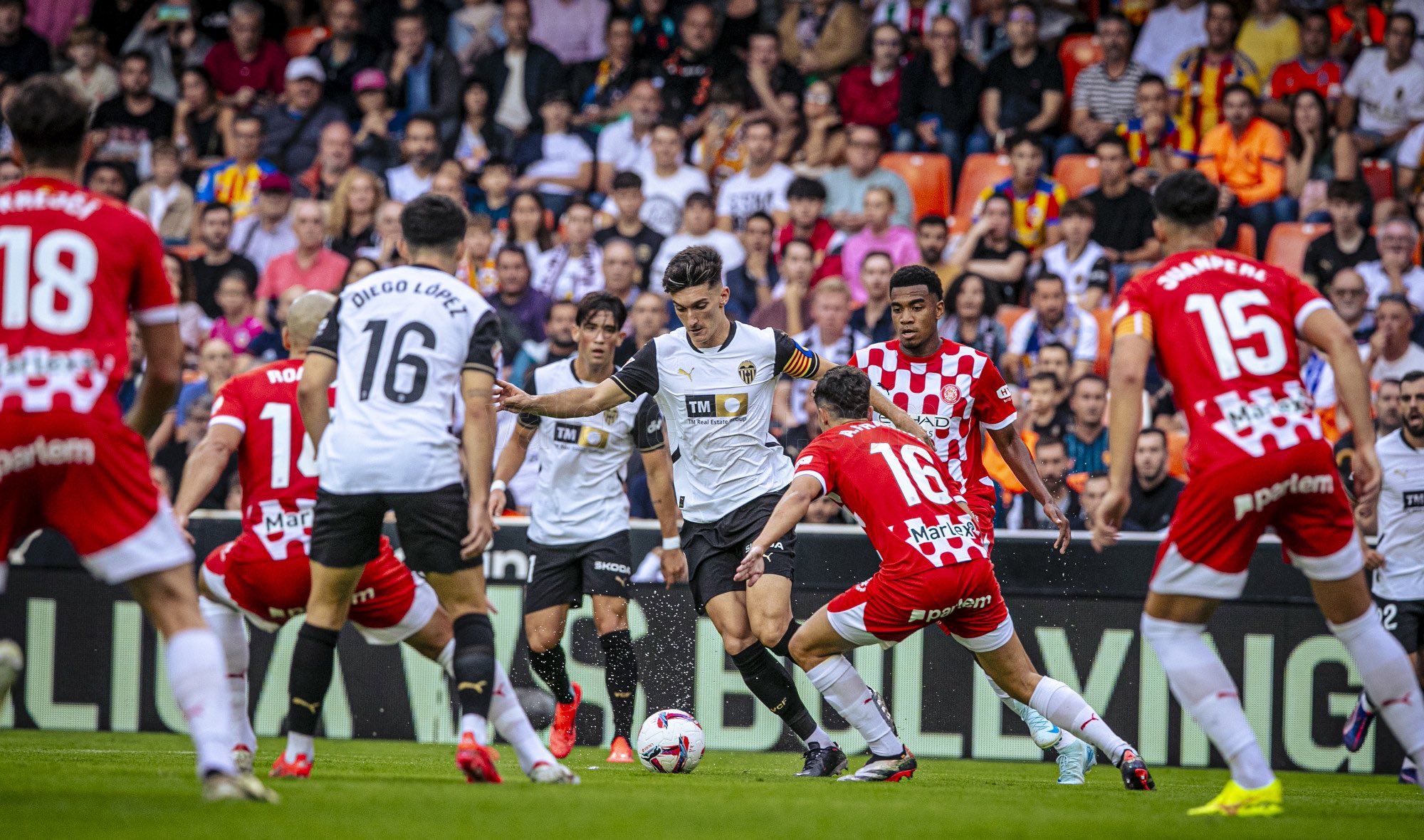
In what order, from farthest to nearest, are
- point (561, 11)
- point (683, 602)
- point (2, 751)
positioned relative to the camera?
point (561, 11), point (683, 602), point (2, 751)

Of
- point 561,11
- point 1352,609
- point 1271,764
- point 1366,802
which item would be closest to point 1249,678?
point 1271,764

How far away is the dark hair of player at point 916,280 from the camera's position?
333 inches

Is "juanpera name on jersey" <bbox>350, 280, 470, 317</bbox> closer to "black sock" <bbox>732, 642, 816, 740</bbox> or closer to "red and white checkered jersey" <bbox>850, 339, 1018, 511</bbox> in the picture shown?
→ "black sock" <bbox>732, 642, 816, 740</bbox>

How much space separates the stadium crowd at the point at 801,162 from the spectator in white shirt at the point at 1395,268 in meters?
0.03

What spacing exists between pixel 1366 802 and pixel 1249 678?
10.8 ft

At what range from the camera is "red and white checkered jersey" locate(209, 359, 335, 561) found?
7.51m

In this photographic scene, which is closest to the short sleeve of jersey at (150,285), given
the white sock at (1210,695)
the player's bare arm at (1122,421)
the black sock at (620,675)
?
the player's bare arm at (1122,421)

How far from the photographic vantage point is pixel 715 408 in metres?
8.23

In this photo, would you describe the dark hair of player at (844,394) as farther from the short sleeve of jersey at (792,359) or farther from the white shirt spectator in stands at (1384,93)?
the white shirt spectator in stands at (1384,93)

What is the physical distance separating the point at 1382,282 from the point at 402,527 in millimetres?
10063

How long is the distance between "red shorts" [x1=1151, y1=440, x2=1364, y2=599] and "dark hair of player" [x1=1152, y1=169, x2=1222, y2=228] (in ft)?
3.39

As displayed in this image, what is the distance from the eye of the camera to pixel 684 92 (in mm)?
16828

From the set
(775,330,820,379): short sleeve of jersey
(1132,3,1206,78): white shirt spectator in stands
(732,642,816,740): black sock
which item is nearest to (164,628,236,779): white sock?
(732,642,816,740): black sock

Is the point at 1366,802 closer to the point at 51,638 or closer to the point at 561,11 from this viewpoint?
the point at 51,638
